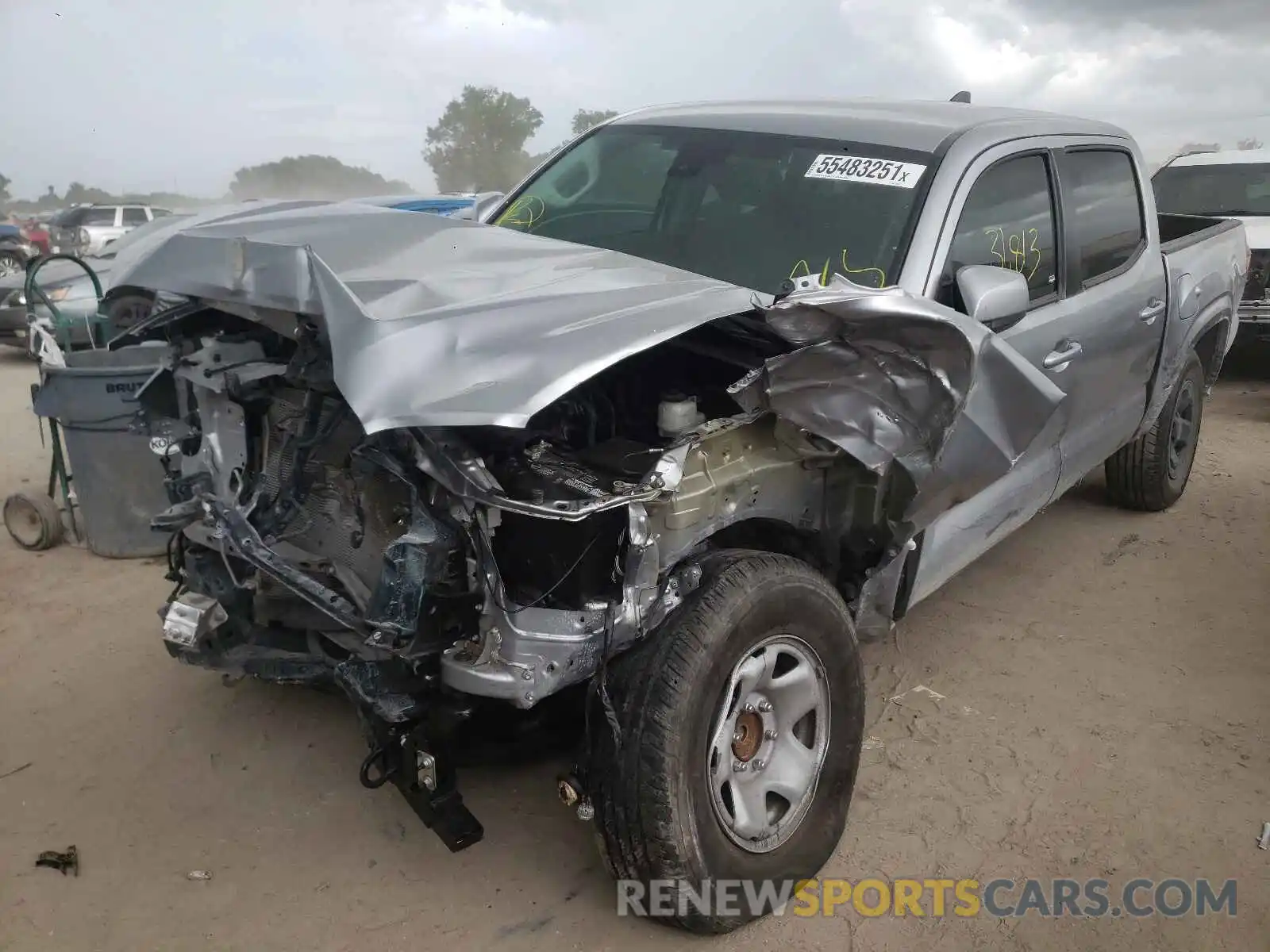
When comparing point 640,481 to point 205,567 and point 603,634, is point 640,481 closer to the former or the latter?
point 603,634

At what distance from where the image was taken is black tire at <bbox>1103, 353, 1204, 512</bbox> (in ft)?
16.3

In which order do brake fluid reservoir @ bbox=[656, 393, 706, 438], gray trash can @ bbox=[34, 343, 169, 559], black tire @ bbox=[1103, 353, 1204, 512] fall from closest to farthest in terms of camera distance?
brake fluid reservoir @ bbox=[656, 393, 706, 438], gray trash can @ bbox=[34, 343, 169, 559], black tire @ bbox=[1103, 353, 1204, 512]

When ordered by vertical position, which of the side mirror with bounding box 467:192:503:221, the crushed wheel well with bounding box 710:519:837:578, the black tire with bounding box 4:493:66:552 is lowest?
the black tire with bounding box 4:493:66:552

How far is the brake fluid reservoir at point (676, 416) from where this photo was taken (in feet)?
7.52

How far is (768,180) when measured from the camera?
3195 mm

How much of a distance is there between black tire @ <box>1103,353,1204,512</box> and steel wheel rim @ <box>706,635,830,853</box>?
3238mm

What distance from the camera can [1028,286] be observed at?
10.6ft

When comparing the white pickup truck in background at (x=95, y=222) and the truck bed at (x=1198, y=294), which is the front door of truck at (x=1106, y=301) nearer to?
the truck bed at (x=1198, y=294)

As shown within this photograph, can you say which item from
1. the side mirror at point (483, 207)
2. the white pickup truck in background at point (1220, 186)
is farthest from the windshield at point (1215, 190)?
the side mirror at point (483, 207)

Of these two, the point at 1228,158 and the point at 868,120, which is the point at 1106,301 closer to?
the point at 868,120

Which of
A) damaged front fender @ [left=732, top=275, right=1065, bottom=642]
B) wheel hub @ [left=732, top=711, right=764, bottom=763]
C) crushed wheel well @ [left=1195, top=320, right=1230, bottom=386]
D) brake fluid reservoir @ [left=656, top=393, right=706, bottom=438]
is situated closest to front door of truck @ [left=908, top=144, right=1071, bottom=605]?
damaged front fender @ [left=732, top=275, right=1065, bottom=642]

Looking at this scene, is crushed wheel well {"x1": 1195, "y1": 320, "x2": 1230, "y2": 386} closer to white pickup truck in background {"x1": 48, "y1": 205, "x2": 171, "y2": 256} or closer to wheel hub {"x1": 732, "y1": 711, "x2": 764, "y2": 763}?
wheel hub {"x1": 732, "y1": 711, "x2": 764, "y2": 763}

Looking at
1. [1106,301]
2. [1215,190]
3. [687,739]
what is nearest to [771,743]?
[687,739]

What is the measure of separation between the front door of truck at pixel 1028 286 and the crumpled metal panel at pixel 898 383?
0.54 meters
